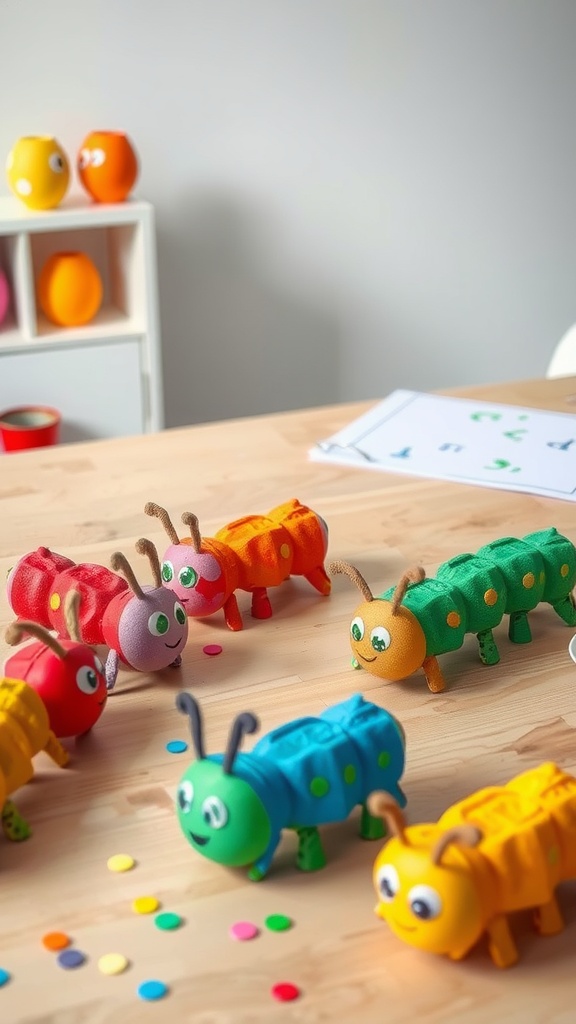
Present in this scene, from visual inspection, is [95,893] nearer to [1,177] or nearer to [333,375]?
[1,177]

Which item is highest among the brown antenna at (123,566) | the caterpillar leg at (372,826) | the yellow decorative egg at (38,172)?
the yellow decorative egg at (38,172)

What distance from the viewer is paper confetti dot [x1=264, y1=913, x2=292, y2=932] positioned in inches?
24.5

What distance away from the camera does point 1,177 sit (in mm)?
2248

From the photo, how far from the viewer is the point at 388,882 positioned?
1.94 ft

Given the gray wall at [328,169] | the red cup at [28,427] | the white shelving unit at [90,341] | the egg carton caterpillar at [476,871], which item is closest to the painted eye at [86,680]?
the egg carton caterpillar at [476,871]

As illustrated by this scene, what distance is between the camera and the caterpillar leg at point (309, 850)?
0.67 metres

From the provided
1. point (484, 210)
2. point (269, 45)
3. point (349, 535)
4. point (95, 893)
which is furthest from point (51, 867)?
point (484, 210)

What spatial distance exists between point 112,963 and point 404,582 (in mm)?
317

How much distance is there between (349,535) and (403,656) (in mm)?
287

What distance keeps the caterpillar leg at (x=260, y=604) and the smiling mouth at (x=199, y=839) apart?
0.32m

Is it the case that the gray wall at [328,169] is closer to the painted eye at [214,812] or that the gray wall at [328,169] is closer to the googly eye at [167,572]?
the googly eye at [167,572]

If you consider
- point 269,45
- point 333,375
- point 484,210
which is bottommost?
point 333,375

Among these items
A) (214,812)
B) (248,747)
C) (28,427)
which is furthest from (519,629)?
(28,427)

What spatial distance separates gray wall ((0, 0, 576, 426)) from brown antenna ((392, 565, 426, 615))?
1.75 m
